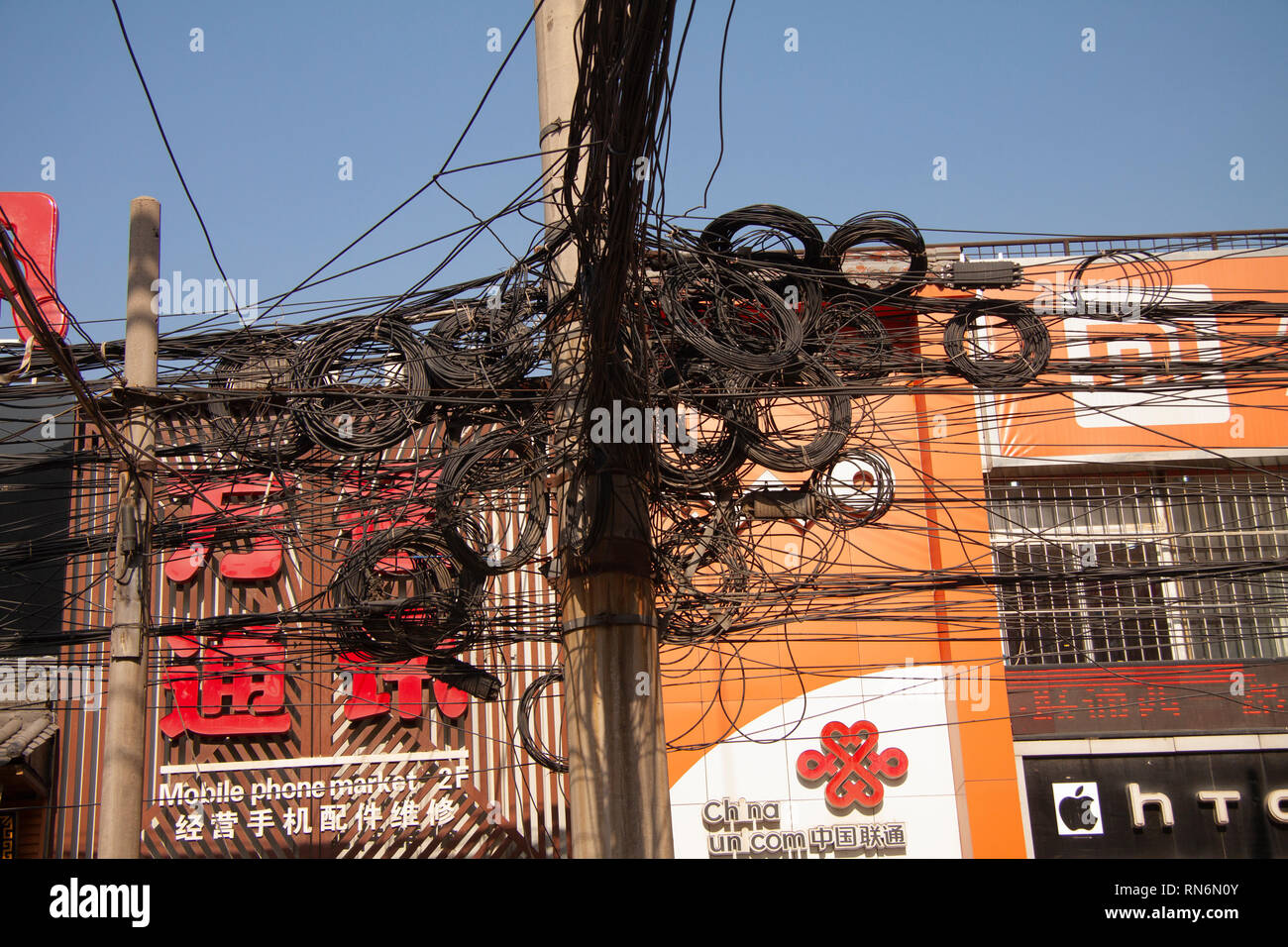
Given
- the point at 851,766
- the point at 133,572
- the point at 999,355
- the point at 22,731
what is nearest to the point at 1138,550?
the point at 851,766

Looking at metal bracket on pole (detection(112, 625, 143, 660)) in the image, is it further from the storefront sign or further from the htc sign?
the htc sign

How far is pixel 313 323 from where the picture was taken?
741cm

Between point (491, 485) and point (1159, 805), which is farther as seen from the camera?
point (1159, 805)

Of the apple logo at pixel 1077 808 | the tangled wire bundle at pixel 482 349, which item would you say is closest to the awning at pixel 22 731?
the tangled wire bundle at pixel 482 349

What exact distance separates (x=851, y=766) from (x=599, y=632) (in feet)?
20.6

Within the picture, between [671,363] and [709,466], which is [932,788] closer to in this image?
[709,466]

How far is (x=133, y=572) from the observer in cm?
612

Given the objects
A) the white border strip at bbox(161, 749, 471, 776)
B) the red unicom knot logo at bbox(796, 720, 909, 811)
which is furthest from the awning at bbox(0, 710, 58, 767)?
the red unicom knot logo at bbox(796, 720, 909, 811)

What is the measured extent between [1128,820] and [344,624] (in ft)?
26.0

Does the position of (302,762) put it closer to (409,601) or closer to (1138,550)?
(409,601)

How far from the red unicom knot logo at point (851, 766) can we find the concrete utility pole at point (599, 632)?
19.1ft

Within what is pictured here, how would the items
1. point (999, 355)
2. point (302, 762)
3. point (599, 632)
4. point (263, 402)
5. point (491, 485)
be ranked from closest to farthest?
point (599, 632), point (491, 485), point (263, 402), point (999, 355), point (302, 762)

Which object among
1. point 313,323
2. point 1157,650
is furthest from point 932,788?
point 313,323

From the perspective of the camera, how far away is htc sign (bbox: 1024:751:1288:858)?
10492mm
